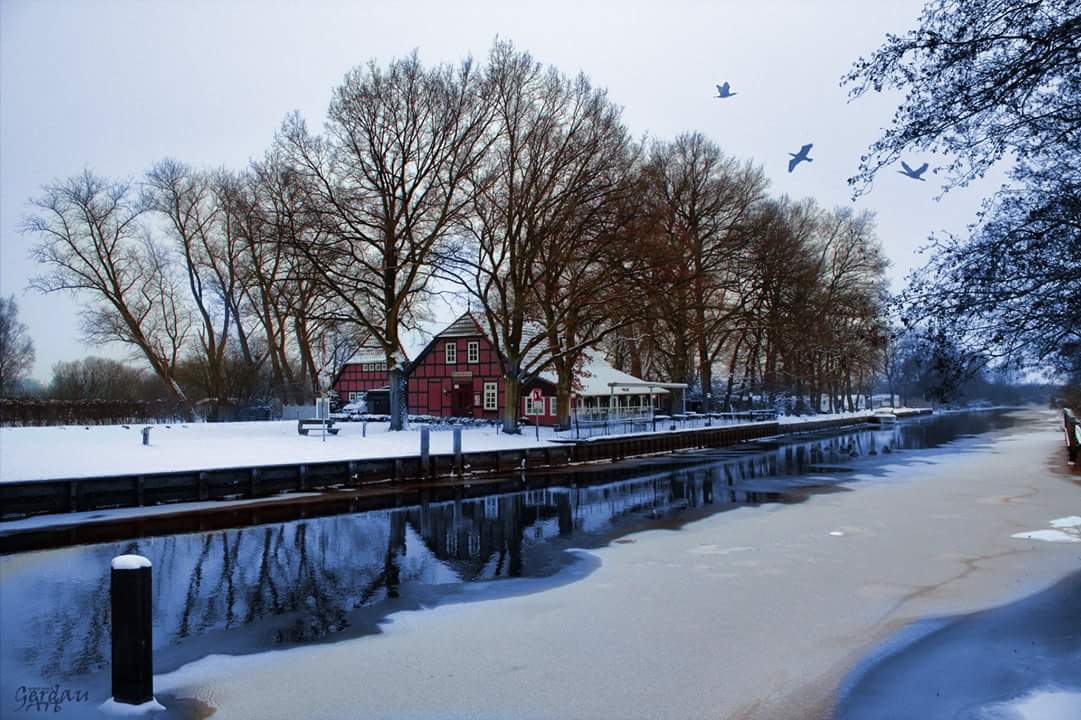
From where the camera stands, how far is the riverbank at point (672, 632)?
22.9 ft

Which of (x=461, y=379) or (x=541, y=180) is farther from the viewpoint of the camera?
(x=461, y=379)

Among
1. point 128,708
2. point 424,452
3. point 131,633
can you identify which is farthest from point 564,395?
point 131,633

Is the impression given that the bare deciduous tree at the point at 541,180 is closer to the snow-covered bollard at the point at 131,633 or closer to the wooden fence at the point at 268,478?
the wooden fence at the point at 268,478

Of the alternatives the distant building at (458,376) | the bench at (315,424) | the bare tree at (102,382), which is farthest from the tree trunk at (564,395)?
the bare tree at (102,382)

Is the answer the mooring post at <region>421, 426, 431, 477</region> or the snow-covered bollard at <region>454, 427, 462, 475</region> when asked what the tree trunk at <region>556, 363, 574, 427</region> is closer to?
the snow-covered bollard at <region>454, 427, 462, 475</region>

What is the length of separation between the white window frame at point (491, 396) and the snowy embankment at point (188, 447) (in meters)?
12.1

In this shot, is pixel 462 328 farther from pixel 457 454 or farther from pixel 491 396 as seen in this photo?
pixel 457 454

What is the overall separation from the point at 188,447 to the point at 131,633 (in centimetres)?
2040

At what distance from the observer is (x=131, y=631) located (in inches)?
256

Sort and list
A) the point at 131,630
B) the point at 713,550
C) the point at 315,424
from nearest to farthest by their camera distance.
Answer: the point at 131,630
the point at 713,550
the point at 315,424

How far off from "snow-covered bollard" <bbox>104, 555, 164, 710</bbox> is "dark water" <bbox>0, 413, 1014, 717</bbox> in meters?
0.58

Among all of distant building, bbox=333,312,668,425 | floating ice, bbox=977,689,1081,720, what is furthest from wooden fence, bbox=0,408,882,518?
floating ice, bbox=977,689,1081,720

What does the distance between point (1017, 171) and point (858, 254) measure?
2278 inches

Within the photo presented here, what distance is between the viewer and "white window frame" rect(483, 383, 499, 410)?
48.0 m
